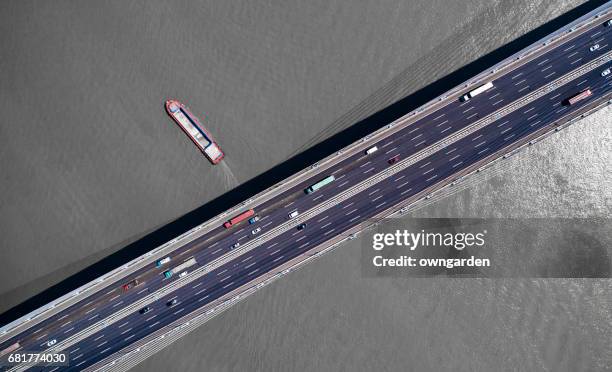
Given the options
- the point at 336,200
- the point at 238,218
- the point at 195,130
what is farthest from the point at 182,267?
the point at 336,200

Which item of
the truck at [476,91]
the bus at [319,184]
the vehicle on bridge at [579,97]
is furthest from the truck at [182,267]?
the vehicle on bridge at [579,97]

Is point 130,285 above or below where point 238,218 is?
below

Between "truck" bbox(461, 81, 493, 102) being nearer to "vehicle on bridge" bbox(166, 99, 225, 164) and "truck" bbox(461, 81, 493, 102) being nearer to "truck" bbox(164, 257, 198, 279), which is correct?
Result: "vehicle on bridge" bbox(166, 99, 225, 164)

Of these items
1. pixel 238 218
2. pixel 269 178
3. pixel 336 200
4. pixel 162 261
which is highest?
pixel 269 178

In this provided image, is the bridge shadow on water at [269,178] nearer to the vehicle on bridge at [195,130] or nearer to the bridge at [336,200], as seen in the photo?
the bridge at [336,200]

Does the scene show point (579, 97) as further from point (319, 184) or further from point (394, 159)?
point (319, 184)

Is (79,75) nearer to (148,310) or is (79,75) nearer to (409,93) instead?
(148,310)

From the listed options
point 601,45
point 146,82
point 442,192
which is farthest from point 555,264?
point 146,82
